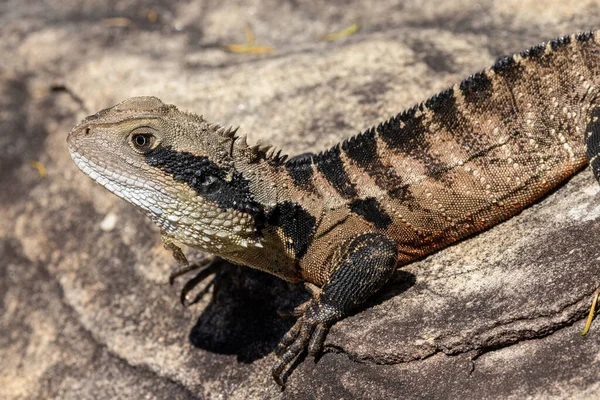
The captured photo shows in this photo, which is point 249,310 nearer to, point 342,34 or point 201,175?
point 201,175

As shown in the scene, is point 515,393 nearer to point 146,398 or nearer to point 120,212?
point 146,398

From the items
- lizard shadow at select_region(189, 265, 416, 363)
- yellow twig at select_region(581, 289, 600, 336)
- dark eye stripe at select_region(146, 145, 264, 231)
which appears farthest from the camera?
lizard shadow at select_region(189, 265, 416, 363)

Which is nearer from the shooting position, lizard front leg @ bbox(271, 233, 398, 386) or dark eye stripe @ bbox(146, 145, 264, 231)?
dark eye stripe @ bbox(146, 145, 264, 231)

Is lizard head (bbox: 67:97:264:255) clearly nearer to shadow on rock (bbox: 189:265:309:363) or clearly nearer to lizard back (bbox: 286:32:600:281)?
lizard back (bbox: 286:32:600:281)

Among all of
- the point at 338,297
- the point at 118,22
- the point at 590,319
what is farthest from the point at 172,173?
the point at 118,22

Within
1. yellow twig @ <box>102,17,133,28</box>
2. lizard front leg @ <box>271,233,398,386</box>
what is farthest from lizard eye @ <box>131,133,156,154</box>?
yellow twig @ <box>102,17,133,28</box>

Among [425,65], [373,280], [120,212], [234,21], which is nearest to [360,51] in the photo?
[425,65]

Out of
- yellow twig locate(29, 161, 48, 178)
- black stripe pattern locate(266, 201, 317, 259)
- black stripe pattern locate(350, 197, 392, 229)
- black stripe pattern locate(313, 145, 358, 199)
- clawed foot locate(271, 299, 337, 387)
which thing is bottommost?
yellow twig locate(29, 161, 48, 178)

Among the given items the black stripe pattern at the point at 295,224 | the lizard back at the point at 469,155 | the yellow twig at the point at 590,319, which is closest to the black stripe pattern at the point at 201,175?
the black stripe pattern at the point at 295,224
